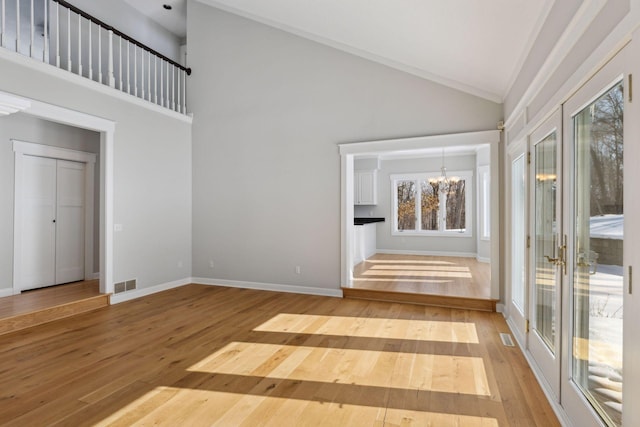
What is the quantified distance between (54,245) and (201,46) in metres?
4.22

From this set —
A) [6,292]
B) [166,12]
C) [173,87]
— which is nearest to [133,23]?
[166,12]

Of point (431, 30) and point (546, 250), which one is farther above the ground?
point (431, 30)

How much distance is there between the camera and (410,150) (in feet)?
16.4

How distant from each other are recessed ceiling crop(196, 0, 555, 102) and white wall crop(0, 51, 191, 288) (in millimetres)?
2449

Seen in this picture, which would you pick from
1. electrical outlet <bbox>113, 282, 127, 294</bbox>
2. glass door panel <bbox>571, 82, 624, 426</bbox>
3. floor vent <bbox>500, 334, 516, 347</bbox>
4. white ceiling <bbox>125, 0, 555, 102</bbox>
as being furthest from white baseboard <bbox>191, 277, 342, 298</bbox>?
glass door panel <bbox>571, 82, 624, 426</bbox>

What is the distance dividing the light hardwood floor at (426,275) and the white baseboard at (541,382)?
118cm

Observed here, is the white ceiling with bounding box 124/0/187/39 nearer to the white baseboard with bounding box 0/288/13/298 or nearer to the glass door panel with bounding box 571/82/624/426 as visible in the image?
the white baseboard with bounding box 0/288/13/298

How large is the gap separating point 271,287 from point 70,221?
140 inches

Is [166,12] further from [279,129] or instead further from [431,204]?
[431,204]

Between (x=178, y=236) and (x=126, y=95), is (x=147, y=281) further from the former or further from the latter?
(x=126, y=95)

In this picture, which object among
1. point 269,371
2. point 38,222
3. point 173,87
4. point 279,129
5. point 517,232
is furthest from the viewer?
point 173,87

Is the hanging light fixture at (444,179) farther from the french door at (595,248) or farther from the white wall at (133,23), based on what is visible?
the white wall at (133,23)

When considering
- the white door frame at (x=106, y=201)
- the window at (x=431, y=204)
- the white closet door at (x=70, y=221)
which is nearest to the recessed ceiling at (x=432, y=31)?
the white door frame at (x=106, y=201)

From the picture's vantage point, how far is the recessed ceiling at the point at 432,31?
274cm
